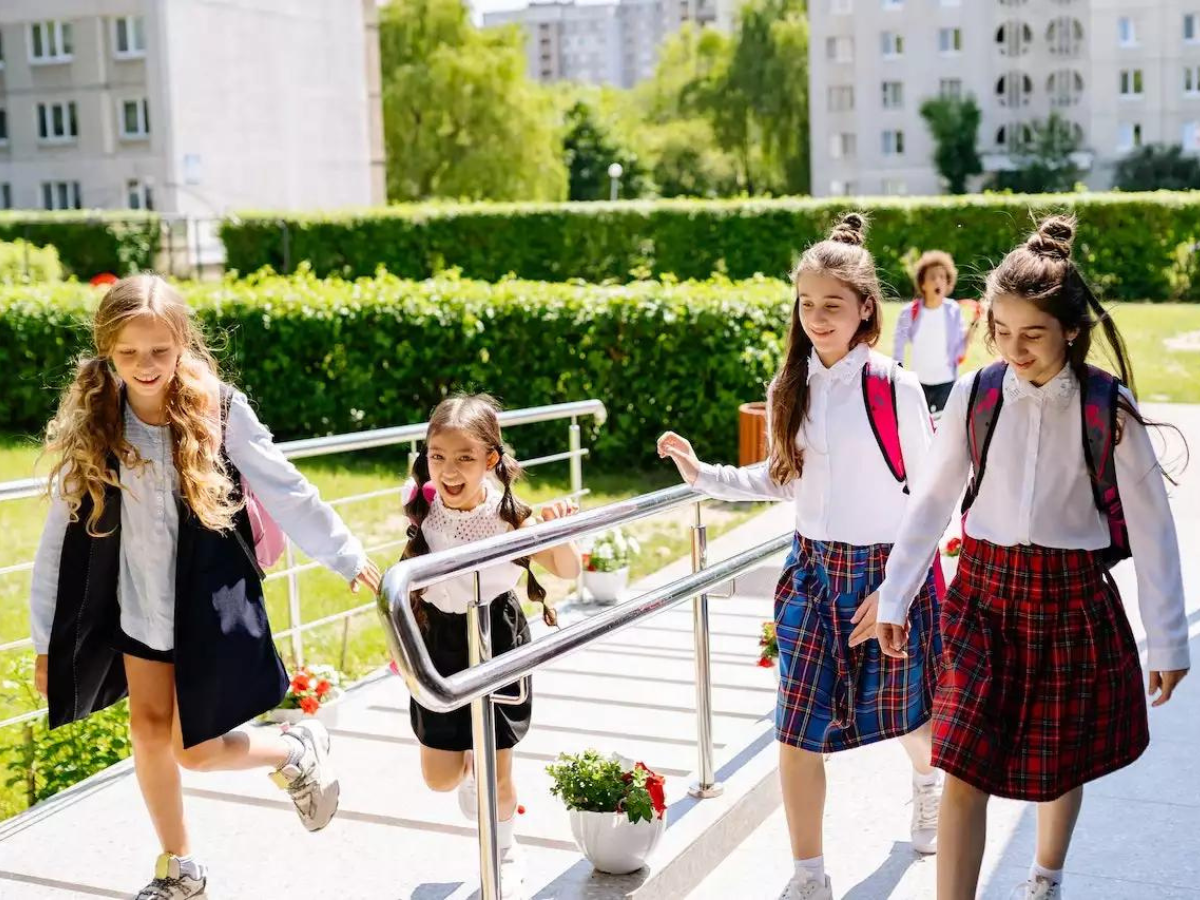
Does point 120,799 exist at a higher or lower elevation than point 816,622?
lower

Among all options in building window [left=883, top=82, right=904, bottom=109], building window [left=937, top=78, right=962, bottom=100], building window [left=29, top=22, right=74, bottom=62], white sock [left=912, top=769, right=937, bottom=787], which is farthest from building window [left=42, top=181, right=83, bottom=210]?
white sock [left=912, top=769, right=937, bottom=787]

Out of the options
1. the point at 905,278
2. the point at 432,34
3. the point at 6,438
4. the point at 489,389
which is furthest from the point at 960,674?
the point at 432,34

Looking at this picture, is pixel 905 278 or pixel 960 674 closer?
pixel 960 674

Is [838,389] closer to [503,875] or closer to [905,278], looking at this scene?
[503,875]

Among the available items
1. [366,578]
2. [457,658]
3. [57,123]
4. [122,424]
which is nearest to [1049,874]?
[457,658]

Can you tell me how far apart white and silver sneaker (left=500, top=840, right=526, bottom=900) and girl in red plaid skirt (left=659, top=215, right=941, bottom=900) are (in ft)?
2.08

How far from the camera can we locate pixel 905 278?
26922 mm

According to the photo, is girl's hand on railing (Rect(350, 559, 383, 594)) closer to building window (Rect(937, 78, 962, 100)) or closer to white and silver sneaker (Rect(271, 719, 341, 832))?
white and silver sneaker (Rect(271, 719, 341, 832))

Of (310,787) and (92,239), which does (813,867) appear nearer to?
(310,787)

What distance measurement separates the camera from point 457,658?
3785 mm

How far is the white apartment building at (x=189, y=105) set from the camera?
144 feet

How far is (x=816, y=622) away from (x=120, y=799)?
218 cm

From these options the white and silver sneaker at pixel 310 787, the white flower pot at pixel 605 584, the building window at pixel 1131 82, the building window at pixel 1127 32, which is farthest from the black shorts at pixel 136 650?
the building window at pixel 1127 32

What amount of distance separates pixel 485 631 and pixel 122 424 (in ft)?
3.24
